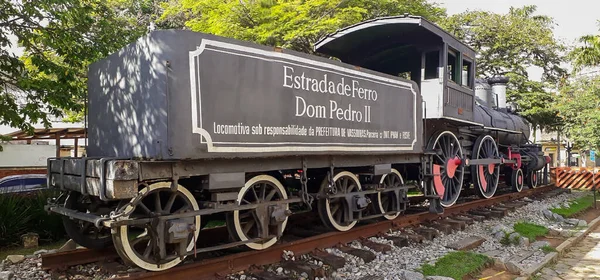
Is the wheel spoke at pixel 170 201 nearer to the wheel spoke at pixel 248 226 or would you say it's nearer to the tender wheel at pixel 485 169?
the wheel spoke at pixel 248 226

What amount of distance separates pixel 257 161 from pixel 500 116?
32.1 feet

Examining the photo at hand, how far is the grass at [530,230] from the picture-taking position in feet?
24.1

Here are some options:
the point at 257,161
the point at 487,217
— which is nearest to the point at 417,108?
the point at 487,217

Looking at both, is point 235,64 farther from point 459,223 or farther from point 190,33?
point 459,223

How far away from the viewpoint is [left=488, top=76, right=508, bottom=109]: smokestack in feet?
46.3

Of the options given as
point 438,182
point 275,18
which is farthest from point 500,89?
point 275,18

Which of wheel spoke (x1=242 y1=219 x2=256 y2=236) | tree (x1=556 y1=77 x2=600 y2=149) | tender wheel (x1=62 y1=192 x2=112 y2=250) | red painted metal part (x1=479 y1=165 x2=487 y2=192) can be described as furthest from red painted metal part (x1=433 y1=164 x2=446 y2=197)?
tree (x1=556 y1=77 x2=600 y2=149)

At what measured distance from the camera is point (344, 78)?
5977 millimetres

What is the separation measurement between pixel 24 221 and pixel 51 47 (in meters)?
2.81

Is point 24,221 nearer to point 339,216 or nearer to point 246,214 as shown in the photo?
point 246,214

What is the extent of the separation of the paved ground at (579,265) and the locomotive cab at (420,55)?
3.06 m

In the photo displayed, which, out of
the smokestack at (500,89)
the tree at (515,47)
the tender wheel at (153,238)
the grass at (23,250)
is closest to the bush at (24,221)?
the grass at (23,250)

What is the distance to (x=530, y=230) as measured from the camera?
7.71 meters

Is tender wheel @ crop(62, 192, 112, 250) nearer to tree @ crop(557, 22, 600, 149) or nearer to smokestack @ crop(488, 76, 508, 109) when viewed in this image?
smokestack @ crop(488, 76, 508, 109)
